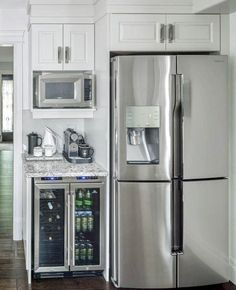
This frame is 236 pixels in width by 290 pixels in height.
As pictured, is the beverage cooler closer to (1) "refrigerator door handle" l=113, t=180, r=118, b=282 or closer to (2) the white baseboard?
(1) "refrigerator door handle" l=113, t=180, r=118, b=282

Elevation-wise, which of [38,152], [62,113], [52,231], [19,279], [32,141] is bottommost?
[19,279]

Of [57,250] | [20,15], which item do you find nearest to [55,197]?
[57,250]

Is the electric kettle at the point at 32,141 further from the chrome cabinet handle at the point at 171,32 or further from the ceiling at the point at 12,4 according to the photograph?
the chrome cabinet handle at the point at 171,32

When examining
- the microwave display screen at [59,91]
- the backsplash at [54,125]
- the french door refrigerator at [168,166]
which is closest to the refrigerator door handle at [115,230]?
the french door refrigerator at [168,166]

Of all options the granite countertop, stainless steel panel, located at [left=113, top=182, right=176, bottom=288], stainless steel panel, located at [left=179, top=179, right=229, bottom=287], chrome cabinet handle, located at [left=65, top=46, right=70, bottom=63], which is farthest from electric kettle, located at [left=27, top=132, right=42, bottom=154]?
stainless steel panel, located at [left=179, top=179, right=229, bottom=287]

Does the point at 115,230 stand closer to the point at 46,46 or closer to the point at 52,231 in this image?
the point at 52,231

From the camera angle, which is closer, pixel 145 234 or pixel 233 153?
pixel 145 234

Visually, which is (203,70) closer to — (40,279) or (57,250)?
(57,250)

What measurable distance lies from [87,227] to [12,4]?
93.6 inches

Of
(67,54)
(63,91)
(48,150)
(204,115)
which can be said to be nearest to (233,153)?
(204,115)

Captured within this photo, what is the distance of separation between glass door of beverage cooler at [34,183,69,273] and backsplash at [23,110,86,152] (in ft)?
4.02

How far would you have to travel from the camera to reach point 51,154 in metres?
5.33

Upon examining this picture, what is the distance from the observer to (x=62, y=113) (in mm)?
5078

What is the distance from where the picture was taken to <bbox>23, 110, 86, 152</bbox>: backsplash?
558 centimetres
